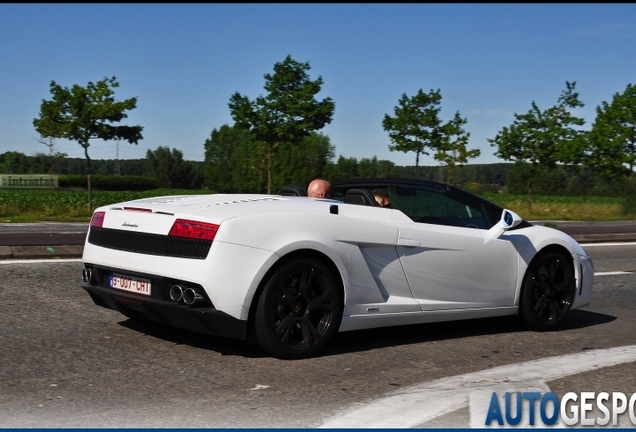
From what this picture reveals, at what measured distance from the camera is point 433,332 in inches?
283

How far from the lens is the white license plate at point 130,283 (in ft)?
19.0

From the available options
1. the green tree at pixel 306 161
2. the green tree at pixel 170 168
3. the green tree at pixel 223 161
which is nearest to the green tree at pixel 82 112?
the green tree at pixel 306 161

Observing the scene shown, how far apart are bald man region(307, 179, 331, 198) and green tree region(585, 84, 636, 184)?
38283 mm

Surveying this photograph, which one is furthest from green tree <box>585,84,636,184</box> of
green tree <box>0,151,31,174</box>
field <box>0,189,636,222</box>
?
green tree <box>0,151,31,174</box>

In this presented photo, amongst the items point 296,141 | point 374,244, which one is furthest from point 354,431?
point 296,141

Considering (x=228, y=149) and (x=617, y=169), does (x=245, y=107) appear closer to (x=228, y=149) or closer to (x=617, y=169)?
(x=617, y=169)

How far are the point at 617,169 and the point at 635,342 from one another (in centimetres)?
3902

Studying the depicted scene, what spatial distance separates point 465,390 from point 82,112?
1156 inches

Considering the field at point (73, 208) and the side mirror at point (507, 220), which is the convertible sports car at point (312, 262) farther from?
the field at point (73, 208)

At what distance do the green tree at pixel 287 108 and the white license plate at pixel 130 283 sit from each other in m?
30.4

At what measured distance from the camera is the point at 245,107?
3719 cm

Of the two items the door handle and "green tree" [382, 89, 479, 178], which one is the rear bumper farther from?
"green tree" [382, 89, 479, 178]

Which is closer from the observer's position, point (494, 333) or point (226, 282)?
point (226, 282)

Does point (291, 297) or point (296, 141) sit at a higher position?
point (296, 141)
